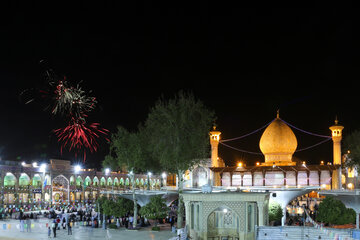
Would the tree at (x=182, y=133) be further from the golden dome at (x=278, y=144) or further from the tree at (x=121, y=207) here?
the golden dome at (x=278, y=144)

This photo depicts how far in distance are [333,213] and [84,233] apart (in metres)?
22.6

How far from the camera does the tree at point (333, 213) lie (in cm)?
3925

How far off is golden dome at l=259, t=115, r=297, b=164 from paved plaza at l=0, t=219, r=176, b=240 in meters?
30.5

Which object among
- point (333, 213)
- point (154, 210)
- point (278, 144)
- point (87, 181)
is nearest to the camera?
point (333, 213)

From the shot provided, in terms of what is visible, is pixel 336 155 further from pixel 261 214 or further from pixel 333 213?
pixel 261 214

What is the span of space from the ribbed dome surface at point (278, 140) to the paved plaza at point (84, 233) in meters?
30.6

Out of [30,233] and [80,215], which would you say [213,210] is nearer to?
[30,233]

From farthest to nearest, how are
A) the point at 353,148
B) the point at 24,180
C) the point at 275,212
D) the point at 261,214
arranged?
the point at 24,180, the point at 353,148, the point at 275,212, the point at 261,214

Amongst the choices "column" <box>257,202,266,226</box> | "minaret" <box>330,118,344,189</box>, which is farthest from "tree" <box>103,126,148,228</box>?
"minaret" <box>330,118,344,189</box>

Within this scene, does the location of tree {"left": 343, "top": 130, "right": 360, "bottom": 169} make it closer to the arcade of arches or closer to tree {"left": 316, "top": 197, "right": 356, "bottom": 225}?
tree {"left": 316, "top": 197, "right": 356, "bottom": 225}

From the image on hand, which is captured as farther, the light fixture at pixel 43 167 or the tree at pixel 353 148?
the light fixture at pixel 43 167

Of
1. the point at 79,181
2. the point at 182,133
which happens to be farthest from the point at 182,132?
the point at 79,181

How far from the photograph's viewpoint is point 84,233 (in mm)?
37375

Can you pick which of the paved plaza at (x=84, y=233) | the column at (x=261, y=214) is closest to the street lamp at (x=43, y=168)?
the paved plaza at (x=84, y=233)
